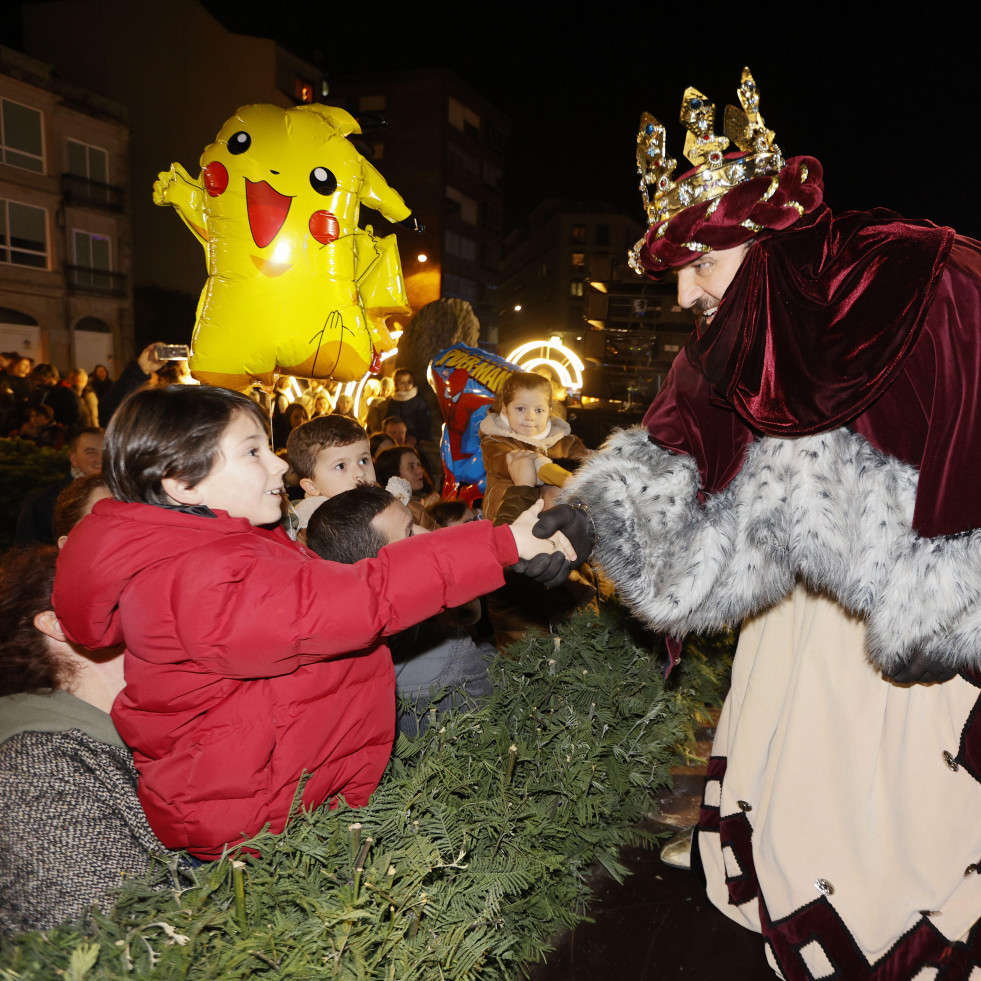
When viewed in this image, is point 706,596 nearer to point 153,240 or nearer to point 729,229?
point 729,229

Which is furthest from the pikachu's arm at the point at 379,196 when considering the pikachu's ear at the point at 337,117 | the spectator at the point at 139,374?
the spectator at the point at 139,374

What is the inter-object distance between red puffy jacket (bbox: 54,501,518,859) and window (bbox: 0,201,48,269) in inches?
890

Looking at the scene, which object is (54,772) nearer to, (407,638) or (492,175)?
(407,638)

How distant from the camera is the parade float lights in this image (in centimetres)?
763

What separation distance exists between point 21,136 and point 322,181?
20.9 metres

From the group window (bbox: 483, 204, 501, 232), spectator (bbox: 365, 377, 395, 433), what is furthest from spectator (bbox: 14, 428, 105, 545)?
window (bbox: 483, 204, 501, 232)

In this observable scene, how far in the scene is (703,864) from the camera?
250 centimetres

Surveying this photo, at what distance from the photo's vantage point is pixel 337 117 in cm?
392

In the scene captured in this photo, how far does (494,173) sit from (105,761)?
154ft

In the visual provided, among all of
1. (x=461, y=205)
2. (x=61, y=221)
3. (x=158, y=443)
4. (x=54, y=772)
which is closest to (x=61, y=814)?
(x=54, y=772)

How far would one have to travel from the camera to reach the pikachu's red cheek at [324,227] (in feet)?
12.2

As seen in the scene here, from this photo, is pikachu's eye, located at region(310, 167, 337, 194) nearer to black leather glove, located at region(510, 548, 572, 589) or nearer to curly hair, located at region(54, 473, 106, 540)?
curly hair, located at region(54, 473, 106, 540)

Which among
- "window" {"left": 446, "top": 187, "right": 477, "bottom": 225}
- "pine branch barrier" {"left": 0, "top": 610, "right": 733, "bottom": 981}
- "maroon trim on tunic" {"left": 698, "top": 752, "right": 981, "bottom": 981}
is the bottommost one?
"maroon trim on tunic" {"left": 698, "top": 752, "right": 981, "bottom": 981}

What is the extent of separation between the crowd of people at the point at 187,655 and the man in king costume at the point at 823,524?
0.54 m
